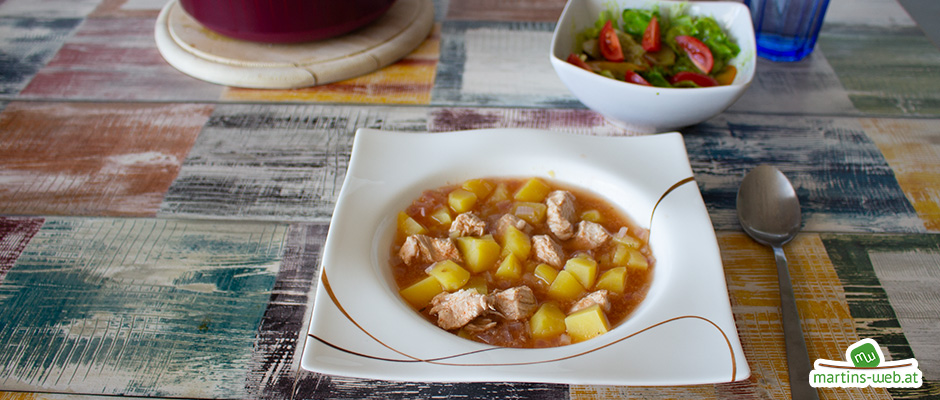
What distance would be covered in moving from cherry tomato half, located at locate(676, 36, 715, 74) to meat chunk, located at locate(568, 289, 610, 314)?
1096mm

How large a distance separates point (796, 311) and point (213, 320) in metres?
1.23

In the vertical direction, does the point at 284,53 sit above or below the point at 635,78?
below

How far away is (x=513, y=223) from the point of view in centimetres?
138

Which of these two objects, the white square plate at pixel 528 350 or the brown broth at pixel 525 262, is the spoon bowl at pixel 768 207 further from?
the brown broth at pixel 525 262

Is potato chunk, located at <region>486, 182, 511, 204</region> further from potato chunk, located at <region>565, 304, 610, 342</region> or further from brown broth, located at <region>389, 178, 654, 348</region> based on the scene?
potato chunk, located at <region>565, 304, 610, 342</region>

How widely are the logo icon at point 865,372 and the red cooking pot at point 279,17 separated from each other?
170cm

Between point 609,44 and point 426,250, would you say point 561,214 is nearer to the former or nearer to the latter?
point 426,250

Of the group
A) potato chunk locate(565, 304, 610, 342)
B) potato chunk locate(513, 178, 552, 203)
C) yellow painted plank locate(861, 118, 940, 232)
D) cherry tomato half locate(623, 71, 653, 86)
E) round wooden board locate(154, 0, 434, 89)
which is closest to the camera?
potato chunk locate(565, 304, 610, 342)

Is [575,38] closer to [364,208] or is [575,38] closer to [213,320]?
[364,208]

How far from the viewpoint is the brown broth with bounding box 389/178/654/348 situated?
1.16m

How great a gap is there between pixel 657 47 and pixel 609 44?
0.53ft

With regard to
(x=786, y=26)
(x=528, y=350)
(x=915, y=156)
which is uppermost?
(x=528, y=350)

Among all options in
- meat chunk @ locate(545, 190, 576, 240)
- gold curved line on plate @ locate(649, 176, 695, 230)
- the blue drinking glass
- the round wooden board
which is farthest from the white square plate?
the blue drinking glass

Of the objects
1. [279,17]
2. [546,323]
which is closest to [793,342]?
[546,323]
